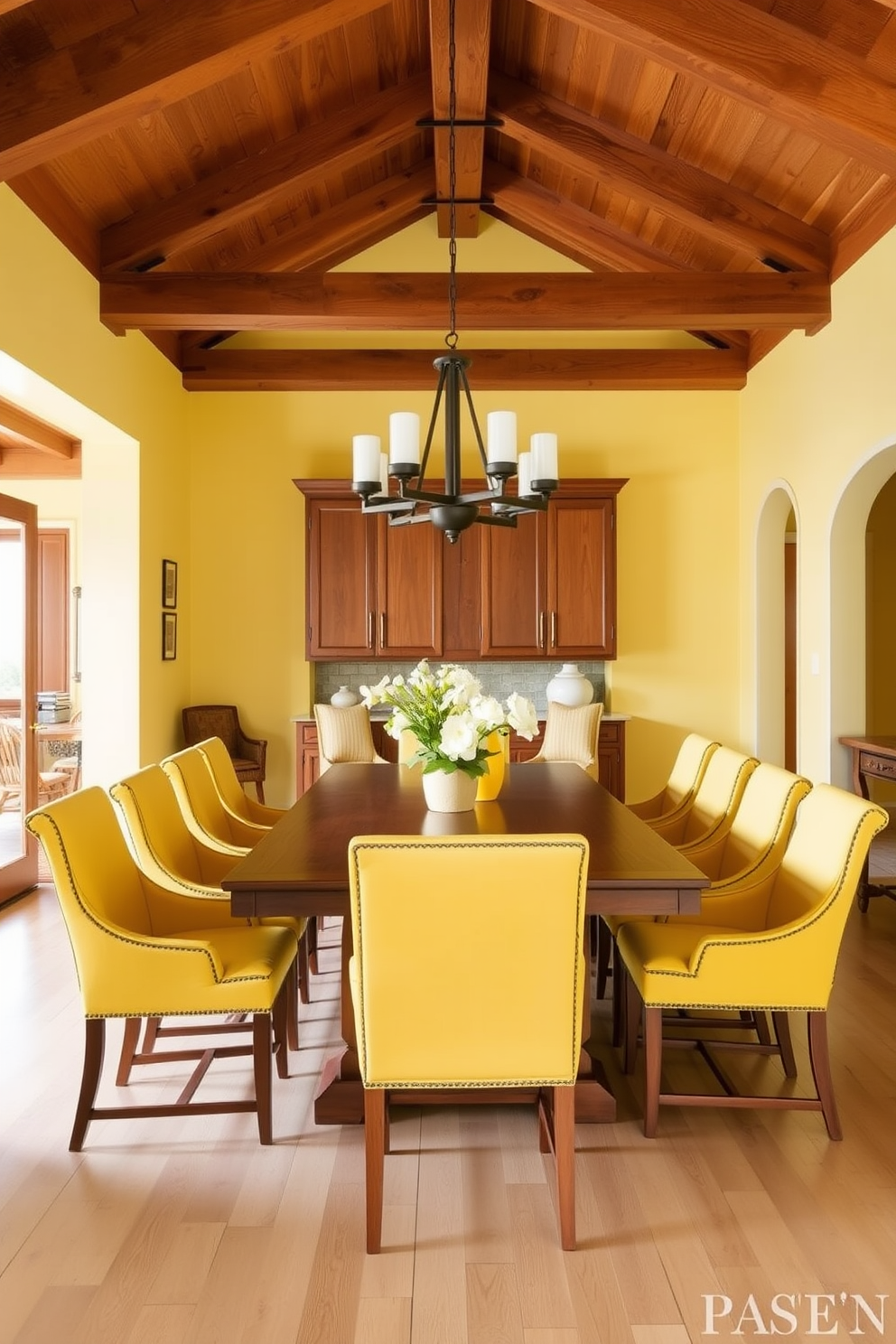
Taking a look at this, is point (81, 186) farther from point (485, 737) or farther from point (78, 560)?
point (78, 560)

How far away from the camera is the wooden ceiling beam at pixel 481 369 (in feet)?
19.0

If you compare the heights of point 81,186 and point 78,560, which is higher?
point 81,186

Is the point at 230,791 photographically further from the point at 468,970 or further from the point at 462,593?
the point at 462,593

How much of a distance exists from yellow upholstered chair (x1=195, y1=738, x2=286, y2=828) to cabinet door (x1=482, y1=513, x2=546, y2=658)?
2456mm

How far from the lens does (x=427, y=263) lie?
6.14m

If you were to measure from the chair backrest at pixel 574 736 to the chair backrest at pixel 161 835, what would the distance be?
265cm

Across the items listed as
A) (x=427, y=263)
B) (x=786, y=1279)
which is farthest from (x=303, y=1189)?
(x=427, y=263)

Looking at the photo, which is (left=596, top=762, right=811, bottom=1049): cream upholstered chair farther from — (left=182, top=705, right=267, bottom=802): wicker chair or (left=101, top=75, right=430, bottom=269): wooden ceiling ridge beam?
(left=101, top=75, right=430, bottom=269): wooden ceiling ridge beam

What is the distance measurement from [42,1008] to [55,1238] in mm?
1440

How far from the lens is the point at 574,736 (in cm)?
539

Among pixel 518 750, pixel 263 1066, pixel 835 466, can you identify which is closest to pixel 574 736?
pixel 518 750

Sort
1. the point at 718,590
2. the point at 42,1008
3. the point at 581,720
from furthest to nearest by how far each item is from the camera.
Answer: the point at 718,590
the point at 581,720
the point at 42,1008

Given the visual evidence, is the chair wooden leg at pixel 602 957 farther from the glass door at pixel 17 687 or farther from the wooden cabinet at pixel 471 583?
the glass door at pixel 17 687

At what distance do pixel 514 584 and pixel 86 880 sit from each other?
13.2ft
